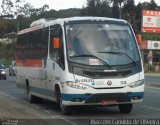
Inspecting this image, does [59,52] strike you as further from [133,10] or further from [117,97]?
[133,10]

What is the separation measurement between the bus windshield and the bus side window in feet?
0.91

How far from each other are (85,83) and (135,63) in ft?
5.26

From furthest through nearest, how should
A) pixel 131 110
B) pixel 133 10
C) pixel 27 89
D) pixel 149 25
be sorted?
pixel 133 10
pixel 149 25
pixel 27 89
pixel 131 110

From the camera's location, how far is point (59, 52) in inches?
587

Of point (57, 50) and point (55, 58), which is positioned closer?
point (57, 50)

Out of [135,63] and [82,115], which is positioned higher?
[135,63]

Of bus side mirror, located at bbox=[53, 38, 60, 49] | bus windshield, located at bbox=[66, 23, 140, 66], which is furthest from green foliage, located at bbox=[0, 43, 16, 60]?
bus windshield, located at bbox=[66, 23, 140, 66]

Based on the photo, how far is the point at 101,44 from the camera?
14.6 metres

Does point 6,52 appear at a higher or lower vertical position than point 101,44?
lower

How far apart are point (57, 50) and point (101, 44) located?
1.40 m

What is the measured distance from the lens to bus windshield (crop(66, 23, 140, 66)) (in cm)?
1428

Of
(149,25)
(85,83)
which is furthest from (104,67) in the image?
(149,25)

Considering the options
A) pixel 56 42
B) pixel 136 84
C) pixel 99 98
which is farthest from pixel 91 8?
pixel 99 98

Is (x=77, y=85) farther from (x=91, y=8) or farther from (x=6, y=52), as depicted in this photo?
(x=6, y=52)
